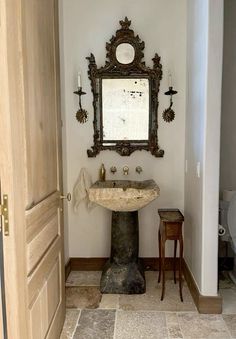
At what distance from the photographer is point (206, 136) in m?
2.31

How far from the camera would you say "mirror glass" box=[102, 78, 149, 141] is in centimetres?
311

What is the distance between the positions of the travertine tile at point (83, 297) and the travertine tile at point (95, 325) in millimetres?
110

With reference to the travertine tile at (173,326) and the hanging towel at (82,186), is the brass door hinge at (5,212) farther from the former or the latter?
the hanging towel at (82,186)

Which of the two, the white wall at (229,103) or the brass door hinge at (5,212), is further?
the white wall at (229,103)

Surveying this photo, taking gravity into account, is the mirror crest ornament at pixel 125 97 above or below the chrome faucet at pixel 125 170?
above

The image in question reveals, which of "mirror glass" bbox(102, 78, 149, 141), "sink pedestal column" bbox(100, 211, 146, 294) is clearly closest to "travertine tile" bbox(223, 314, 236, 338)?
"sink pedestal column" bbox(100, 211, 146, 294)

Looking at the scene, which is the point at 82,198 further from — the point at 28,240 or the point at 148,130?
the point at 28,240

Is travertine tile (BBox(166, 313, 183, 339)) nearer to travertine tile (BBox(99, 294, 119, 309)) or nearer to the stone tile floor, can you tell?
the stone tile floor

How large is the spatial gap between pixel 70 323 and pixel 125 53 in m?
2.59

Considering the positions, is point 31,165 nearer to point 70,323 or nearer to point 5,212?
point 5,212

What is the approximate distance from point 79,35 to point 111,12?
1.36 feet

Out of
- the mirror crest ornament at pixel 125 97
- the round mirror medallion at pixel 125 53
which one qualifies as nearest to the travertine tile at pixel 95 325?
the mirror crest ornament at pixel 125 97

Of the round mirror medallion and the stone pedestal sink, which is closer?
the stone pedestal sink

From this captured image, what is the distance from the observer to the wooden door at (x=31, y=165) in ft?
3.94
